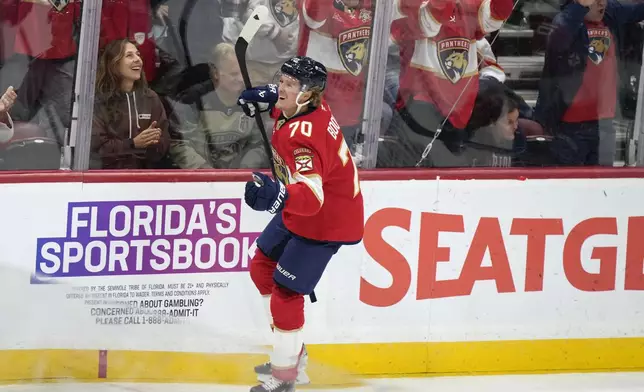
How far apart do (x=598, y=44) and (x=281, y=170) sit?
5.73 ft

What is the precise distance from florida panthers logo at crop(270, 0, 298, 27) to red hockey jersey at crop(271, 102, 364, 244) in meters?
0.50

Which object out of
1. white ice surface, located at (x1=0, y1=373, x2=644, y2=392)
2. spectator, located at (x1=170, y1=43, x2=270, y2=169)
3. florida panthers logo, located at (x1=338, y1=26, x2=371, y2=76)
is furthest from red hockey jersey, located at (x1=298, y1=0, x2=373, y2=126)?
white ice surface, located at (x1=0, y1=373, x2=644, y2=392)

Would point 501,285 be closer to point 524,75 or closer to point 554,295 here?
point 554,295

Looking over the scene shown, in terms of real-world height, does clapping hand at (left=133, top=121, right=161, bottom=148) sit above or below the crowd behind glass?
below

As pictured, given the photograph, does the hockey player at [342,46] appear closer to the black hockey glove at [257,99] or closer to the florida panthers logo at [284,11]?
the florida panthers logo at [284,11]

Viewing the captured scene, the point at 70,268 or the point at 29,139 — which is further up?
the point at 29,139

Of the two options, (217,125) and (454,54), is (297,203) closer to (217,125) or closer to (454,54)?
(217,125)

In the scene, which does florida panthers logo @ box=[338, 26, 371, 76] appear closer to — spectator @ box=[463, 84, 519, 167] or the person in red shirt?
the person in red shirt

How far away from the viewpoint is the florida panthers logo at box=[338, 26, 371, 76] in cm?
498

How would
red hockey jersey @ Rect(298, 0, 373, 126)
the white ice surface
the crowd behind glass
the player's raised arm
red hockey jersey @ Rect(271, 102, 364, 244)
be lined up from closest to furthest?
1. red hockey jersey @ Rect(271, 102, 364, 244)
2. the crowd behind glass
3. the white ice surface
4. red hockey jersey @ Rect(298, 0, 373, 126)
5. the player's raised arm

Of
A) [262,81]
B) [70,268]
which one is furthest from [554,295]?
[70,268]

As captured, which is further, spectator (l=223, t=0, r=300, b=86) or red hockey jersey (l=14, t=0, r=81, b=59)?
spectator (l=223, t=0, r=300, b=86)

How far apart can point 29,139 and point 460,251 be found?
A: 1.94 metres

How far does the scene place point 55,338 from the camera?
473cm
